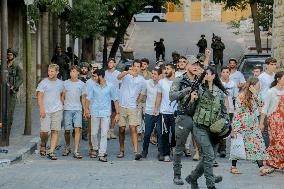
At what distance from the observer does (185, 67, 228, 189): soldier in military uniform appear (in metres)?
10.1

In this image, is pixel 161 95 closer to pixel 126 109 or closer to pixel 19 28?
pixel 126 109

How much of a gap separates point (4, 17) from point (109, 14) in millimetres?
20697

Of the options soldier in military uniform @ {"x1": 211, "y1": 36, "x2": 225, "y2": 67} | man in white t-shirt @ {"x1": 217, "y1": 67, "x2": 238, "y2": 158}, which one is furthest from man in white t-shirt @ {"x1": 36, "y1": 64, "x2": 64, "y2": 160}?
soldier in military uniform @ {"x1": 211, "y1": 36, "x2": 225, "y2": 67}

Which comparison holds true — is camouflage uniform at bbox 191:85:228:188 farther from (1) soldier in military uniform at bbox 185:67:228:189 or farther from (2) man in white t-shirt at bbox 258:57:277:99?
(2) man in white t-shirt at bbox 258:57:277:99

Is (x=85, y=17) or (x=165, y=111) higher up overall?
(x=85, y=17)

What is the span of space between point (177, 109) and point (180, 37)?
46.1 m

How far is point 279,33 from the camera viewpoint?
19.1 m

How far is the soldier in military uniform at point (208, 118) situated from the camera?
10.1 metres

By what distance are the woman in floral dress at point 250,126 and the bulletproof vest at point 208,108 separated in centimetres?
198

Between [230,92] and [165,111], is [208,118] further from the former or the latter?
[230,92]

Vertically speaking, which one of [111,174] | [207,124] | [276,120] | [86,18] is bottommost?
[111,174]

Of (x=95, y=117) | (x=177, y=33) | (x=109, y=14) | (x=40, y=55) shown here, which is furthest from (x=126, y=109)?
(x=177, y=33)

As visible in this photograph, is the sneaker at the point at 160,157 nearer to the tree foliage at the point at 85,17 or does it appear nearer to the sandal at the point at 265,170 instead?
the sandal at the point at 265,170

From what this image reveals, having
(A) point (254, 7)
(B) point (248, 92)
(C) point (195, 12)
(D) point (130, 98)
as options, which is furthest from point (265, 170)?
(C) point (195, 12)
